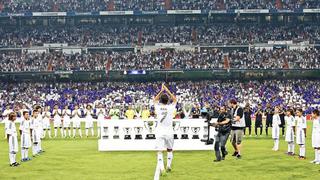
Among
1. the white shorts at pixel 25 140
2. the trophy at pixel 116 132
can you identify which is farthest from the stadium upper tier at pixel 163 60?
the white shorts at pixel 25 140

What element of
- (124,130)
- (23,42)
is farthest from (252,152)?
(23,42)

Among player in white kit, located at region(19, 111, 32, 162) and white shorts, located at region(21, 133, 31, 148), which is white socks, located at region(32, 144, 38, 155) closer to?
player in white kit, located at region(19, 111, 32, 162)

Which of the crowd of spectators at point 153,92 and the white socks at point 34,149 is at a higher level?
the crowd of spectators at point 153,92

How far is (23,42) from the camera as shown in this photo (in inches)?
3029

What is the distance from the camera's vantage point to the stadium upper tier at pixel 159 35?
249 ft

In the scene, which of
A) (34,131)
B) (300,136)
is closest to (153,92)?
(34,131)

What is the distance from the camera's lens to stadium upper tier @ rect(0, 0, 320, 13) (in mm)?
78000

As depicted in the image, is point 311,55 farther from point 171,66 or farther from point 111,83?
point 111,83

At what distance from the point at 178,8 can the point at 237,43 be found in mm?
10045

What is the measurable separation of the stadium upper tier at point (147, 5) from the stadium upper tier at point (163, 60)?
23.5 ft

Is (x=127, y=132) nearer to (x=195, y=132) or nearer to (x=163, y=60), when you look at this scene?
(x=195, y=132)

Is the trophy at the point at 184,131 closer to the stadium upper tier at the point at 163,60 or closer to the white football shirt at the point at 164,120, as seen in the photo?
the white football shirt at the point at 164,120

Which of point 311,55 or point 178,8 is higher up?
point 178,8

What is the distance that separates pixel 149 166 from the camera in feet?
65.8
